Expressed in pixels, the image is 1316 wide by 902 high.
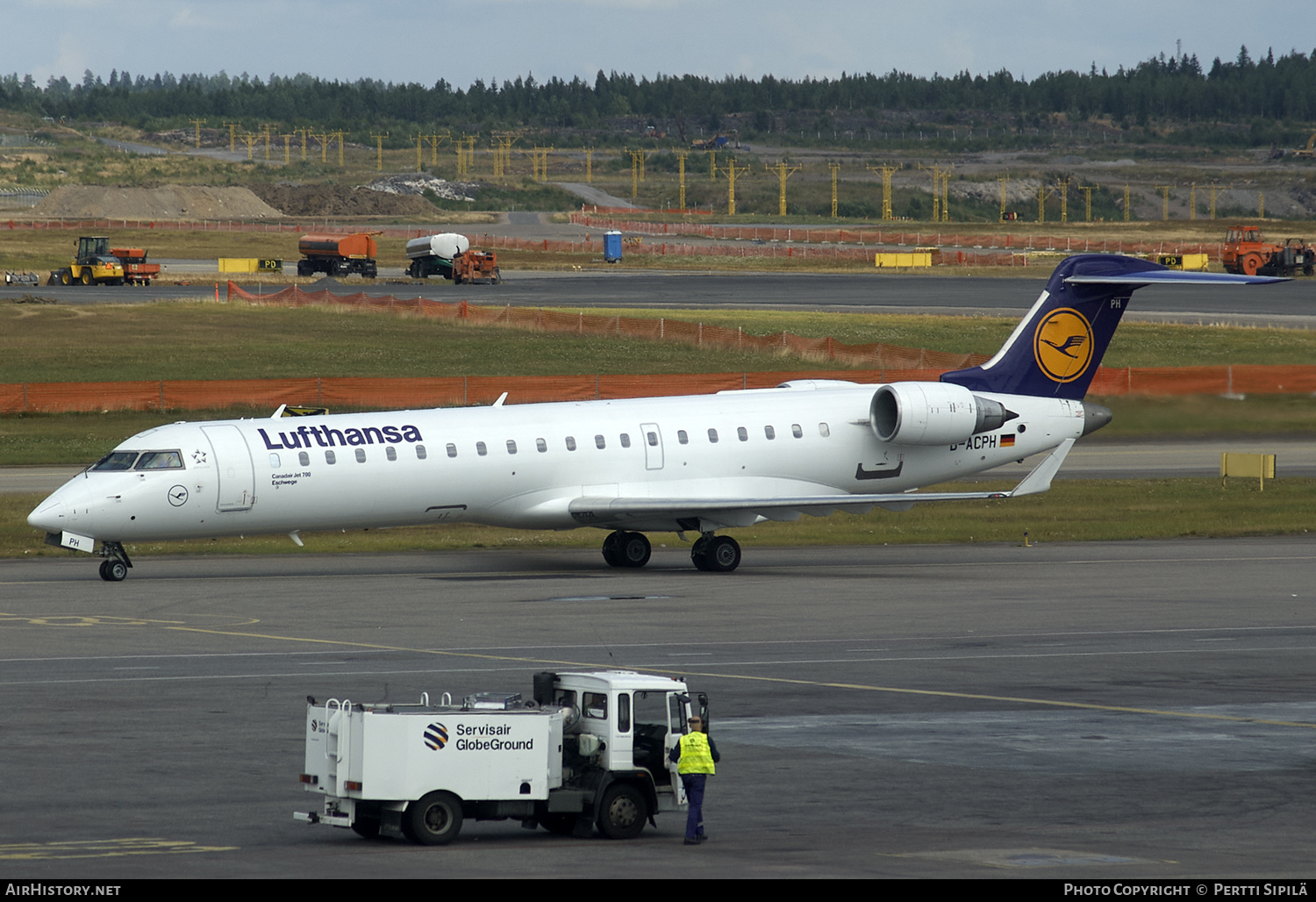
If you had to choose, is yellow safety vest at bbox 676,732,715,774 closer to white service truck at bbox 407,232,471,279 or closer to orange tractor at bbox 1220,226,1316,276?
white service truck at bbox 407,232,471,279

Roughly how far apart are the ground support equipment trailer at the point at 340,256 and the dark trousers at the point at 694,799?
361ft

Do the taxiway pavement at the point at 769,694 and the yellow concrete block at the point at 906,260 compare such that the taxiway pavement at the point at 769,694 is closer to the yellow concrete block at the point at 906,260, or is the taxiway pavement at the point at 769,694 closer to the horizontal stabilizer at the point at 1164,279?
the horizontal stabilizer at the point at 1164,279

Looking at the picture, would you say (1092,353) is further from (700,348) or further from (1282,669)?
(700,348)

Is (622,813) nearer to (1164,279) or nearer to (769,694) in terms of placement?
(769,694)

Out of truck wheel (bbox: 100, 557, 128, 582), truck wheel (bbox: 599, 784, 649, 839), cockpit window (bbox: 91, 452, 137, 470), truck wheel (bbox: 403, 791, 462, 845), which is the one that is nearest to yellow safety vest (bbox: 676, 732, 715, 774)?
truck wheel (bbox: 599, 784, 649, 839)

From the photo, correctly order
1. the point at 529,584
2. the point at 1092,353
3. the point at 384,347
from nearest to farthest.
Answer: the point at 529,584, the point at 1092,353, the point at 384,347

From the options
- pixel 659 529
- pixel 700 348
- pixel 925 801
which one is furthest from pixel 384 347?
pixel 925 801

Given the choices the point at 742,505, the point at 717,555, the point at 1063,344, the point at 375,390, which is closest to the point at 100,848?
the point at 742,505

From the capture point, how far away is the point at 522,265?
144 m

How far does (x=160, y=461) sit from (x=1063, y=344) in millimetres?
23167

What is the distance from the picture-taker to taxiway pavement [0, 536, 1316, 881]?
1694cm

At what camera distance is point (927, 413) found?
41906 millimetres

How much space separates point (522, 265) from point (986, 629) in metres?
114

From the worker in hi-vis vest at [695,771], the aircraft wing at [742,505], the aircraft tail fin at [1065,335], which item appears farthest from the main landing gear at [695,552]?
the worker in hi-vis vest at [695,771]
